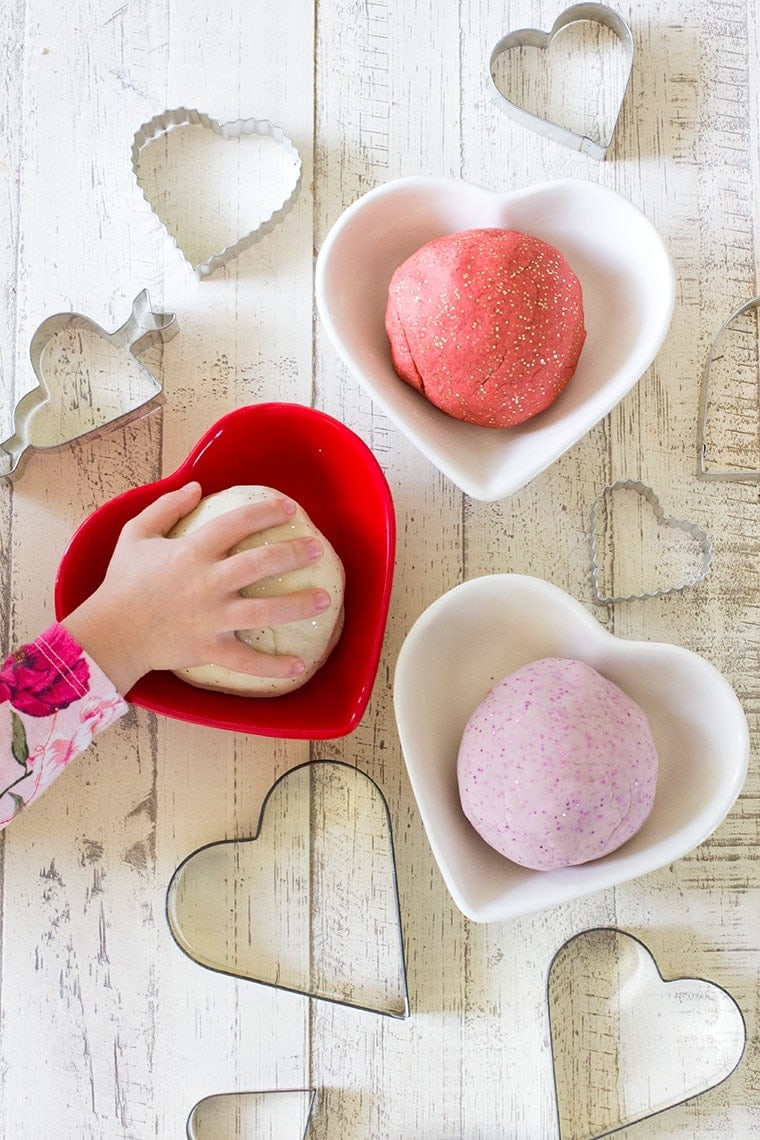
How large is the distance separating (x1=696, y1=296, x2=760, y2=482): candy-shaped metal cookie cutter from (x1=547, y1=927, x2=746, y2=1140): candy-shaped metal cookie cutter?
0.33m

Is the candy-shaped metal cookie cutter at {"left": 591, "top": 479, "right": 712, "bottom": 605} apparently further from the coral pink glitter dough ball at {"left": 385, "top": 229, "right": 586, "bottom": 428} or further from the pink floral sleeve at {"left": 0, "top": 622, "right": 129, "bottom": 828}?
the pink floral sleeve at {"left": 0, "top": 622, "right": 129, "bottom": 828}

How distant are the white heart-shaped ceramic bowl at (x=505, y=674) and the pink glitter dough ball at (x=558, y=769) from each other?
20mm

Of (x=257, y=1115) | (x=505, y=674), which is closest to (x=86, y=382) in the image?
(x=505, y=674)

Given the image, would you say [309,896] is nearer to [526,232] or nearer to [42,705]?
[42,705]

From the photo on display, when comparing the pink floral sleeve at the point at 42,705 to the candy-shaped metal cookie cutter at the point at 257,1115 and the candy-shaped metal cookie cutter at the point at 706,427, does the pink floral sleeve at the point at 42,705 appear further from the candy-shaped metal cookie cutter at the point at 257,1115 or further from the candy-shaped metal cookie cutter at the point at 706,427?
the candy-shaped metal cookie cutter at the point at 706,427

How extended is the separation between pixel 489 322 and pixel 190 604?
26 cm

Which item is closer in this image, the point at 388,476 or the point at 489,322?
the point at 489,322

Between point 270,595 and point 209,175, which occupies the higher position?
point 209,175

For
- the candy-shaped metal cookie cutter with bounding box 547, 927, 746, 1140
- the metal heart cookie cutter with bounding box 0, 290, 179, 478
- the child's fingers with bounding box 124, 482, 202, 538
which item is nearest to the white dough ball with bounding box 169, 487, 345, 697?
the child's fingers with bounding box 124, 482, 202, 538

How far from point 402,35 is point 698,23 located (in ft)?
0.74

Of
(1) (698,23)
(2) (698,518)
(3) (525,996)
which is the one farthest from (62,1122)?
(1) (698,23)

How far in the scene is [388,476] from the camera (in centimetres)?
77

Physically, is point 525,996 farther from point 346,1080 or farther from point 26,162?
point 26,162

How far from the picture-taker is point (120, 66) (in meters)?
0.81
